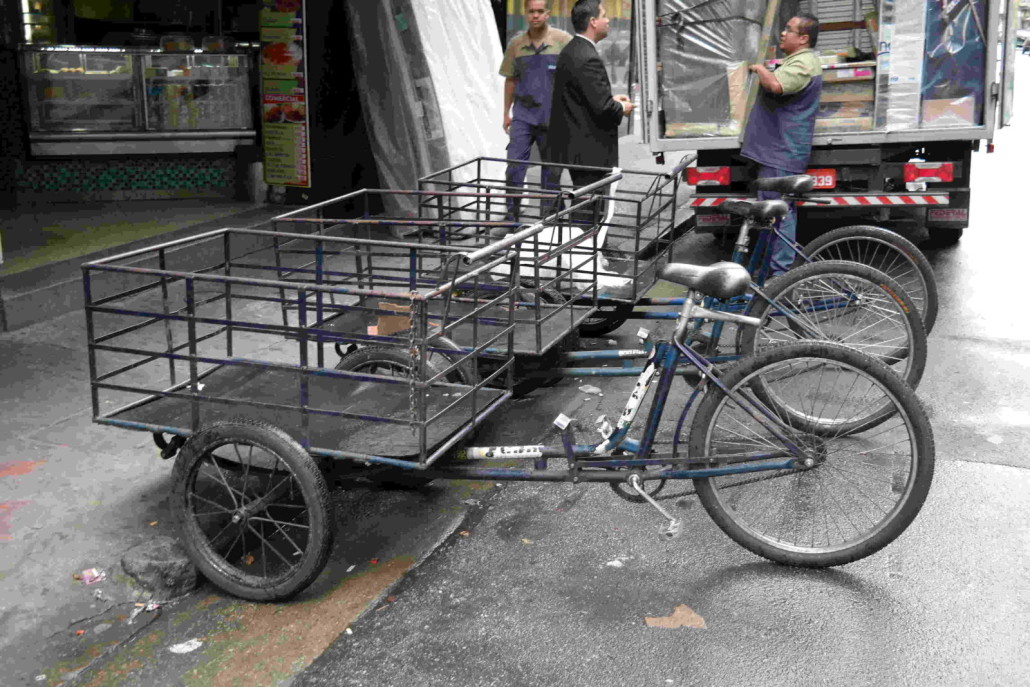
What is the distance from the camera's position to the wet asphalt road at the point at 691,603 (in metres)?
3.50

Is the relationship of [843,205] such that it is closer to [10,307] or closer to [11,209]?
[10,307]

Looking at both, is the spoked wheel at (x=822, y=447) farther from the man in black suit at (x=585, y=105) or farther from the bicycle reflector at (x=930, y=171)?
the bicycle reflector at (x=930, y=171)

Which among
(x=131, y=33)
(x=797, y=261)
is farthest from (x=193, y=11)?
(x=797, y=261)

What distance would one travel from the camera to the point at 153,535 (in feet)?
14.1

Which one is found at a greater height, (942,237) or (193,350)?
(193,350)

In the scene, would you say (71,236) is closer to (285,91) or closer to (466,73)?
(285,91)

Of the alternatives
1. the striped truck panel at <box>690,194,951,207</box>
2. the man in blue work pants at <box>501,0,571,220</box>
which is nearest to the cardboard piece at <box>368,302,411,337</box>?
the man in blue work pants at <box>501,0,571,220</box>

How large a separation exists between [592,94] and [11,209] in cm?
524

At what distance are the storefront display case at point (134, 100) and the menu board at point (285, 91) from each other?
53 centimetres

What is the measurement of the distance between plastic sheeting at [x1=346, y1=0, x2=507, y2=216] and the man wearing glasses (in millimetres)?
2747

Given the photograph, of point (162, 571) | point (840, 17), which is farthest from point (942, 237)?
point (162, 571)

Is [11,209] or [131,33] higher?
[131,33]

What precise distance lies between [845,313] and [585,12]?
321 centimetres

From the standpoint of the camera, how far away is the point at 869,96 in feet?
29.3
